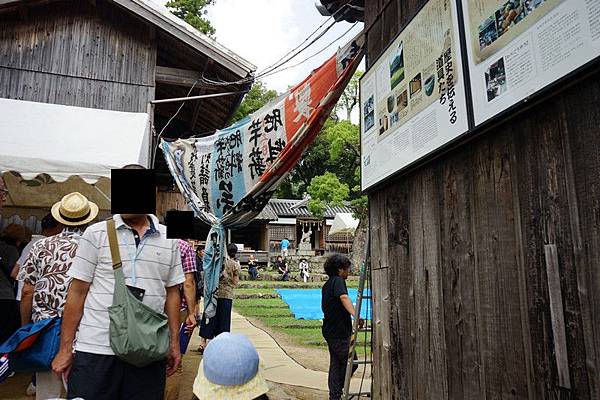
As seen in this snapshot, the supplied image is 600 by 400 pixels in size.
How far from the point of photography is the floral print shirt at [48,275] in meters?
3.22

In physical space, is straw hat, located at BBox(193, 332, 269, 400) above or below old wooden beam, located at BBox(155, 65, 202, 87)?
below

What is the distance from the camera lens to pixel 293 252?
27.9m

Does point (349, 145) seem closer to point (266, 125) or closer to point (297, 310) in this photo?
point (297, 310)

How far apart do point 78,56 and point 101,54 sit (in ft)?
1.29

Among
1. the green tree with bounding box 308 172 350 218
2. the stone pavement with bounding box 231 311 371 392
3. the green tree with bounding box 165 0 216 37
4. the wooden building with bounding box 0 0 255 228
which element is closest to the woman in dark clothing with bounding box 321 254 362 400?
the stone pavement with bounding box 231 311 371 392

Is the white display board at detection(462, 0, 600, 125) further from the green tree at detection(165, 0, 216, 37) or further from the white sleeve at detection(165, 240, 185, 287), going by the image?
the green tree at detection(165, 0, 216, 37)

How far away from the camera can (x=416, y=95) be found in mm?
2467

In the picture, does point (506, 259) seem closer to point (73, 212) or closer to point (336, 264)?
point (336, 264)

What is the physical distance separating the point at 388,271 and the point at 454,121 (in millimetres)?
1355

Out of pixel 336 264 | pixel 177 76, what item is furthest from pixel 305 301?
pixel 336 264

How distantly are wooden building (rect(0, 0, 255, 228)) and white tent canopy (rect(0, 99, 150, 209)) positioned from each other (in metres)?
1.37

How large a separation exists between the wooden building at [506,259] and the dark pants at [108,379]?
5.47 feet

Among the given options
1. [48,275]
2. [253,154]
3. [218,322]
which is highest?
[253,154]

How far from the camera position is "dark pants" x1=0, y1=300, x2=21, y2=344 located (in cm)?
416
